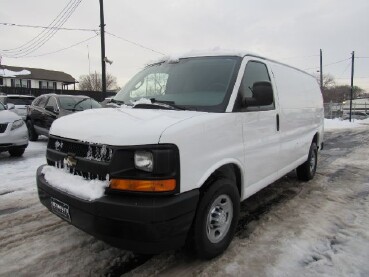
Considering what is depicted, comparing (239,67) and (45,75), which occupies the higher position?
(45,75)

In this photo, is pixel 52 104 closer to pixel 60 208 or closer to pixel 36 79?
pixel 60 208

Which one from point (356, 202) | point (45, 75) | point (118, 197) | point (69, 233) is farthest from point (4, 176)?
point (45, 75)

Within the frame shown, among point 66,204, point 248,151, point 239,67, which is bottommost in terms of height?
point 66,204

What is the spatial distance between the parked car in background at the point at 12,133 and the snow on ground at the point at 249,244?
272 cm

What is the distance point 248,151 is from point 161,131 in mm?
1370

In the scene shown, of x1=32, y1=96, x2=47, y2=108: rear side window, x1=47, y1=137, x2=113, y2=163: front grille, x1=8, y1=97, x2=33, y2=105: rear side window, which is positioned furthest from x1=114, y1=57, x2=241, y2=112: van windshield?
x1=8, y1=97, x2=33, y2=105: rear side window

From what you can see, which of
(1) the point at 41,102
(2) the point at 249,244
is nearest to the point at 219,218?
(2) the point at 249,244

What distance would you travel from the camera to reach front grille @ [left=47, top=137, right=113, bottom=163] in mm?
2900

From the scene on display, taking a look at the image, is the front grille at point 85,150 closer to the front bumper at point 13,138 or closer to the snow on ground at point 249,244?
the snow on ground at point 249,244

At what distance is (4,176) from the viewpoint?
6.73 m

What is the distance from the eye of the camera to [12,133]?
831 cm

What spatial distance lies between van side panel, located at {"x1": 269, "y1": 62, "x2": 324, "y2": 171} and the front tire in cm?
158

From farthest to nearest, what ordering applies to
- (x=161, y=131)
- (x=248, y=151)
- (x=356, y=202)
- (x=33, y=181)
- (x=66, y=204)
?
1. (x=33, y=181)
2. (x=356, y=202)
3. (x=248, y=151)
4. (x=66, y=204)
5. (x=161, y=131)

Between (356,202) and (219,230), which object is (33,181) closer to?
(219,230)
